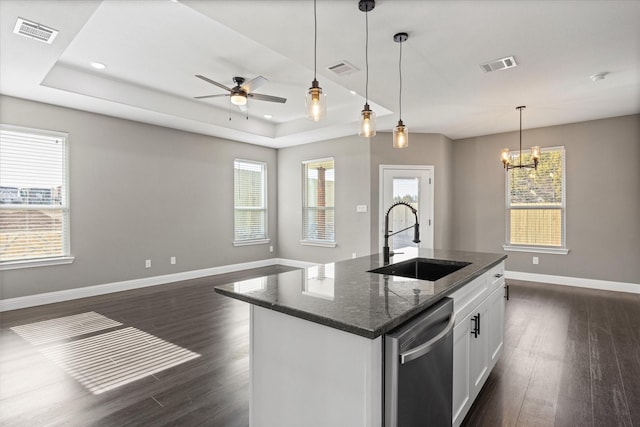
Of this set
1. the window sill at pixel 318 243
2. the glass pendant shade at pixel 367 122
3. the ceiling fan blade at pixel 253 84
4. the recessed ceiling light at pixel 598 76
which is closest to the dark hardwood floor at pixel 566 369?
the glass pendant shade at pixel 367 122

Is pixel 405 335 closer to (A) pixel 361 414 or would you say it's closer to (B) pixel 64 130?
(A) pixel 361 414

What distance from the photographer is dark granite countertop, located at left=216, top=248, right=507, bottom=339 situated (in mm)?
1245

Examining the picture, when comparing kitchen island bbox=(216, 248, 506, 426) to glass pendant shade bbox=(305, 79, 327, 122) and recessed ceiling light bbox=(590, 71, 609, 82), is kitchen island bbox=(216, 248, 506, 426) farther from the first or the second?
recessed ceiling light bbox=(590, 71, 609, 82)

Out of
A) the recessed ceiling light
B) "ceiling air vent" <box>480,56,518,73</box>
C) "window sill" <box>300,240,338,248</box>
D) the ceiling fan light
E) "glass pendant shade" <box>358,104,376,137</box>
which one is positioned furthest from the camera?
"window sill" <box>300,240,338,248</box>

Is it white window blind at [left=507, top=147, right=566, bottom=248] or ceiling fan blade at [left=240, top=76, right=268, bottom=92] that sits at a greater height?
ceiling fan blade at [left=240, top=76, right=268, bottom=92]

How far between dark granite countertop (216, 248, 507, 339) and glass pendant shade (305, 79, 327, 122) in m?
1.01

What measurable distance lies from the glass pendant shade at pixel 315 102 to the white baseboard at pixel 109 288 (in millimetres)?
4540

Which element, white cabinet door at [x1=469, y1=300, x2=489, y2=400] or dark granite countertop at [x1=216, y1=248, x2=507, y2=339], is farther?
white cabinet door at [x1=469, y1=300, x2=489, y2=400]

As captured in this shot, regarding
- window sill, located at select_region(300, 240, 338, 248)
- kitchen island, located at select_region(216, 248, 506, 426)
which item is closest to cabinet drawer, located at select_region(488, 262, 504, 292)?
kitchen island, located at select_region(216, 248, 506, 426)

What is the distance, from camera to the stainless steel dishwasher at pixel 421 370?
126cm

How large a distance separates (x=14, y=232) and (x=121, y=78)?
239 cm

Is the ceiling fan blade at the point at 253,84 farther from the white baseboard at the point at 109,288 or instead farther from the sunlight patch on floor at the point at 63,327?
the white baseboard at the point at 109,288

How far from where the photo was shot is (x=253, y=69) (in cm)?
406

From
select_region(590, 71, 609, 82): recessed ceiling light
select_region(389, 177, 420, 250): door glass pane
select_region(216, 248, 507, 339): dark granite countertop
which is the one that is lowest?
select_region(216, 248, 507, 339): dark granite countertop
